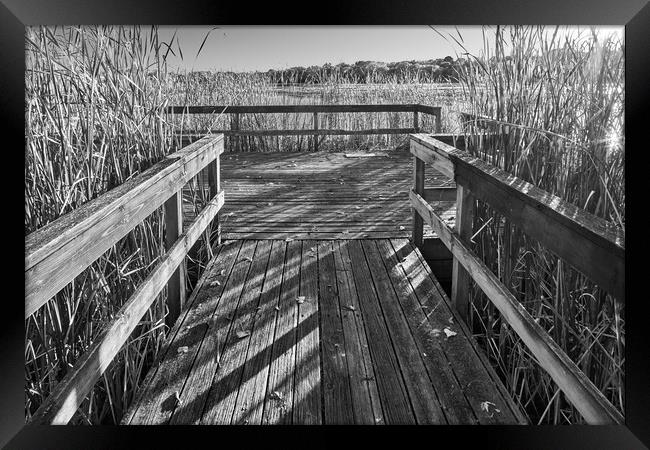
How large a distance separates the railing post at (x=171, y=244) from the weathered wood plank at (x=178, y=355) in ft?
0.20

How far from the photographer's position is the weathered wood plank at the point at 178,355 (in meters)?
2.25

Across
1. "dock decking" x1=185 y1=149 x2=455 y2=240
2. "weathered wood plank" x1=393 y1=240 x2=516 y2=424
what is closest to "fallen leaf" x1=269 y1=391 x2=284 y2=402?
"weathered wood plank" x1=393 y1=240 x2=516 y2=424

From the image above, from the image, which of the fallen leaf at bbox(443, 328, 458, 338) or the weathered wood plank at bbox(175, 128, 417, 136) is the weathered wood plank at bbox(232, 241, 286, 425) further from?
the weathered wood plank at bbox(175, 128, 417, 136)

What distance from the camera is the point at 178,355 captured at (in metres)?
2.71

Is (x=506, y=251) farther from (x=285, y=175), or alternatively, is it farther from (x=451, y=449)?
(x=285, y=175)

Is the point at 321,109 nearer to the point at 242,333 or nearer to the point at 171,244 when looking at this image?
the point at 171,244

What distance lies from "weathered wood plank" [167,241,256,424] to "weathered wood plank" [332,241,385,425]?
1.87 feet

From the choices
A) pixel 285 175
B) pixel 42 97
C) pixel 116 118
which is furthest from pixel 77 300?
pixel 285 175

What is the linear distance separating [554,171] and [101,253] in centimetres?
176

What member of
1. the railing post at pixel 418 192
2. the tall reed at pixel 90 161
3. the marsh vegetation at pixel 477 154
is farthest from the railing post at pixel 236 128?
the tall reed at pixel 90 161

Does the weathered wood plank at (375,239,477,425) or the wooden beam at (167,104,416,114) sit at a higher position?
the wooden beam at (167,104,416,114)

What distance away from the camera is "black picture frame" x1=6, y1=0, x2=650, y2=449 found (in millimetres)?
1776

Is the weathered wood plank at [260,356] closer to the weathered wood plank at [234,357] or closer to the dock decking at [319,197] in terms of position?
the weathered wood plank at [234,357]
